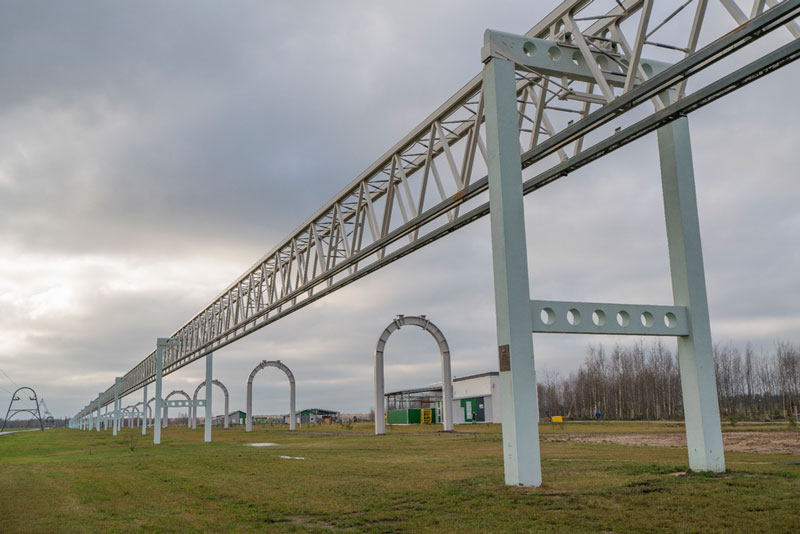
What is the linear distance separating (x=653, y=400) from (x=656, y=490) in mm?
74938

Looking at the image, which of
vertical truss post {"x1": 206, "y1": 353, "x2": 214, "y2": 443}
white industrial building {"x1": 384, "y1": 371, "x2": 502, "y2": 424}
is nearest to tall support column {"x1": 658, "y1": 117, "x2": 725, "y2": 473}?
vertical truss post {"x1": 206, "y1": 353, "x2": 214, "y2": 443}

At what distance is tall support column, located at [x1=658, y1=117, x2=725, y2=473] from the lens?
38.4ft

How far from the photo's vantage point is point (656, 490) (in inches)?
394

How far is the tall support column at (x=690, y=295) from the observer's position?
11.7m

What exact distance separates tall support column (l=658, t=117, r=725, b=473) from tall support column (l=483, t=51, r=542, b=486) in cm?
335

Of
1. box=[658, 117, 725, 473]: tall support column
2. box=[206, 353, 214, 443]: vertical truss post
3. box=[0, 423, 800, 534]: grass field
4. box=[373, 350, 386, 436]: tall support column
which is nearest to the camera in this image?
box=[0, 423, 800, 534]: grass field

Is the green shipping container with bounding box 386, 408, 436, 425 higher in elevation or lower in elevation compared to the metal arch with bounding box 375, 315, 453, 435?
lower

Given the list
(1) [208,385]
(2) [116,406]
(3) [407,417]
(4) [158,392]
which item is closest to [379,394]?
(1) [208,385]

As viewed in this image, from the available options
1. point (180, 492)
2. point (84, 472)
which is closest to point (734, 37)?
point (180, 492)

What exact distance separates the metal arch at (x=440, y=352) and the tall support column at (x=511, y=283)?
32946 millimetres

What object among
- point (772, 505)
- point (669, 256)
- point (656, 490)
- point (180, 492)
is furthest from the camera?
point (180, 492)

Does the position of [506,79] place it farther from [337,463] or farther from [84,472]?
[84,472]

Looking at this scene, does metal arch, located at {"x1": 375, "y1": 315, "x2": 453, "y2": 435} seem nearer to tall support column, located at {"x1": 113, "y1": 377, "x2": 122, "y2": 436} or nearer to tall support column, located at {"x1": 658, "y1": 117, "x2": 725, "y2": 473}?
tall support column, located at {"x1": 658, "y1": 117, "x2": 725, "y2": 473}

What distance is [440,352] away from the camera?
152 ft
